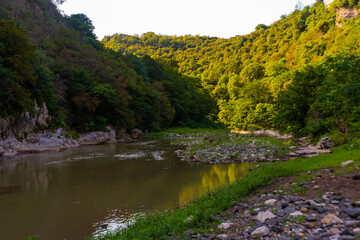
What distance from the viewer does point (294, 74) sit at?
90.2 ft

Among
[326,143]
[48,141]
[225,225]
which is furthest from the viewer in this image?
[48,141]

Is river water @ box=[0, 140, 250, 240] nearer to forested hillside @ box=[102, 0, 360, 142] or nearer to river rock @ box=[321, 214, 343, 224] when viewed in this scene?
river rock @ box=[321, 214, 343, 224]

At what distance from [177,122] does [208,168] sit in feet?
159

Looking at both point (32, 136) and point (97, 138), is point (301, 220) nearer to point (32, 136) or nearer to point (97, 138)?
point (32, 136)

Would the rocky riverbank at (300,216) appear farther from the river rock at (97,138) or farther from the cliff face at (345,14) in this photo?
the cliff face at (345,14)

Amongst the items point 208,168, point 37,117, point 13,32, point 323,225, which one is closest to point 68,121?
point 37,117

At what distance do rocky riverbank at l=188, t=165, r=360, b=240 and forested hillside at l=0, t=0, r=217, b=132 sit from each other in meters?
19.6

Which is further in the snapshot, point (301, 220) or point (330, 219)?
point (301, 220)

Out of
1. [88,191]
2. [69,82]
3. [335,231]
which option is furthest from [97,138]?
[335,231]

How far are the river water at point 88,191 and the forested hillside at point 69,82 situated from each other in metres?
8.00

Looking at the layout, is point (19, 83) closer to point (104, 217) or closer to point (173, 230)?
point (104, 217)

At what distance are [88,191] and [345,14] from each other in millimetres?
89694

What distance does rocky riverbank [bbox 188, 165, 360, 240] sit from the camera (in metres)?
3.75

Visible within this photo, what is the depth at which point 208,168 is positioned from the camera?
563 inches
